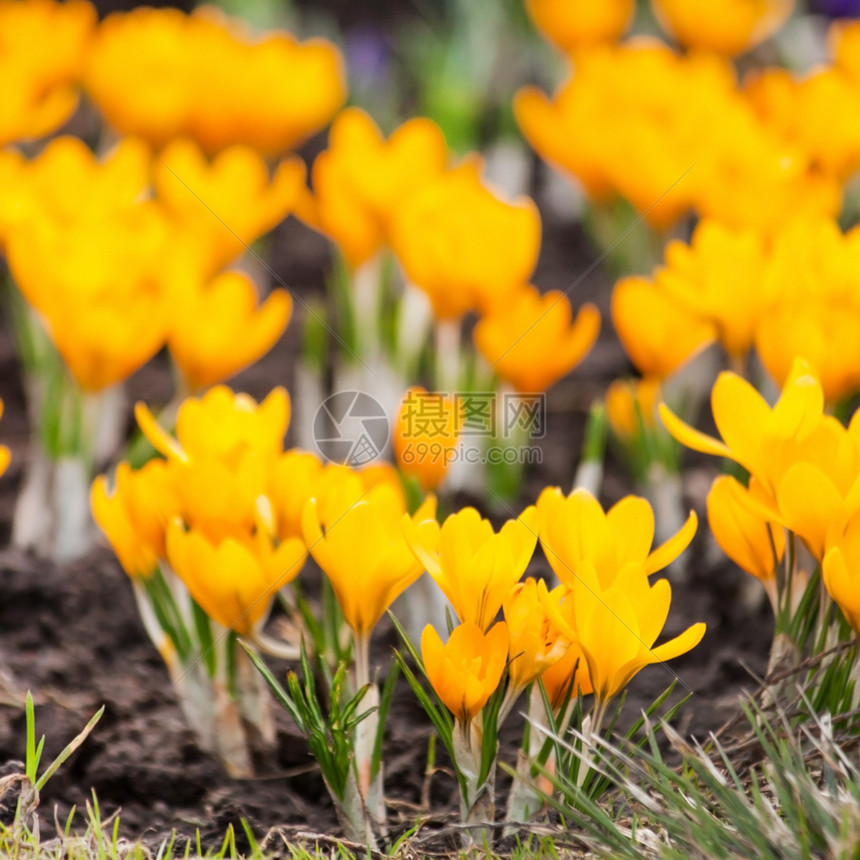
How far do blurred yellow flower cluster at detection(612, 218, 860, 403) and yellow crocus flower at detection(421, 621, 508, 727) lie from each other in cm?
53

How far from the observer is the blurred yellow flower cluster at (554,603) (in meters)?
0.85

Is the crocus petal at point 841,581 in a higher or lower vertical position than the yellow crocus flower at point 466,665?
higher

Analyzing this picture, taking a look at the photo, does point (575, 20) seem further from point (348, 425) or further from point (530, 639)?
point (530, 639)

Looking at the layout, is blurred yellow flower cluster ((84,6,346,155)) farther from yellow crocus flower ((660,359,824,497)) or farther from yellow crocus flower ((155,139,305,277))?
yellow crocus flower ((660,359,824,497))

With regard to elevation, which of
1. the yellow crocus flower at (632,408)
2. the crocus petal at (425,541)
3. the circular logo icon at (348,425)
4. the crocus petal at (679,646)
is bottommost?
the circular logo icon at (348,425)

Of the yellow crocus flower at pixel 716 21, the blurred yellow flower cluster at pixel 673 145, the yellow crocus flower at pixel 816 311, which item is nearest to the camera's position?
the yellow crocus flower at pixel 816 311

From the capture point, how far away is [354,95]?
112 inches

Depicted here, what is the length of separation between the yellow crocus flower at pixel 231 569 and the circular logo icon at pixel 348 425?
0.65 m

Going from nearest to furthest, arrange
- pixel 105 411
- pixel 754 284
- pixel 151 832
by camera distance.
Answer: pixel 151 832 < pixel 754 284 < pixel 105 411

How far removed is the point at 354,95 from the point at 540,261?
80 cm

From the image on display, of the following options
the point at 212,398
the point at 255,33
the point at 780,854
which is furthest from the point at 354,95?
the point at 780,854

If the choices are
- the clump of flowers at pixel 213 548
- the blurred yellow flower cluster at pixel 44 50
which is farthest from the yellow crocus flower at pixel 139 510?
the blurred yellow flower cluster at pixel 44 50

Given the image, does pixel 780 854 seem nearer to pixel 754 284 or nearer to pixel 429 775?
pixel 429 775

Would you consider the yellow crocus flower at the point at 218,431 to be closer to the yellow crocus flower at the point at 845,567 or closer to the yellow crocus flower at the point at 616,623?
the yellow crocus flower at the point at 616,623
